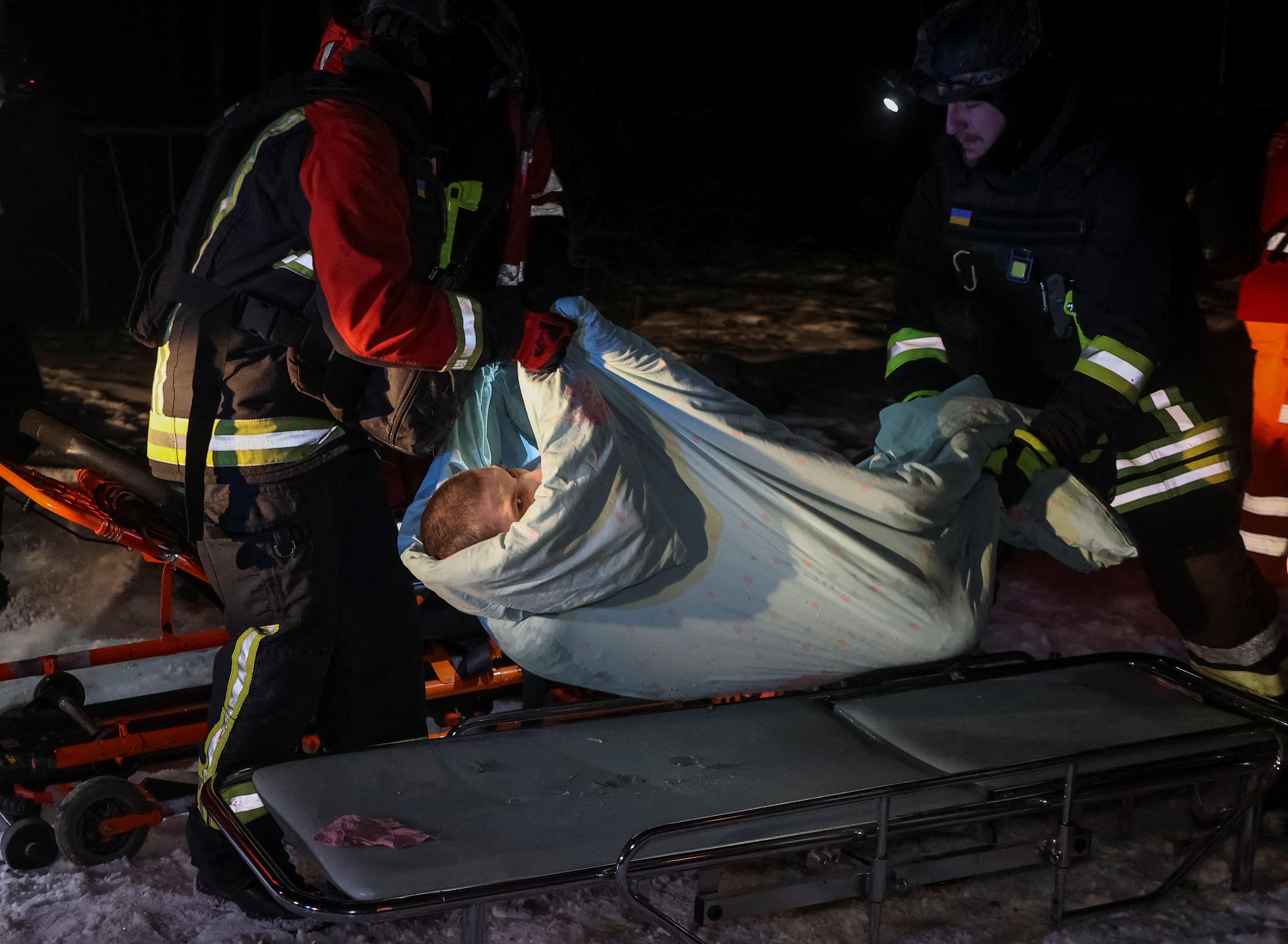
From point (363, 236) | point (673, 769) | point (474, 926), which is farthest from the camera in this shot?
point (673, 769)

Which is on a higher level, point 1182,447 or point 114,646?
point 1182,447

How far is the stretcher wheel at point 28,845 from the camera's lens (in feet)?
8.09

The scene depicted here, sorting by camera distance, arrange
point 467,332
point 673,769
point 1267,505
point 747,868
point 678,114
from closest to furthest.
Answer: point 467,332, point 673,769, point 747,868, point 1267,505, point 678,114

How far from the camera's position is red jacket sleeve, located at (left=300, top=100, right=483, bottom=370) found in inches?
79.2

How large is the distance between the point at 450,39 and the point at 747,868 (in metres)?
1.90

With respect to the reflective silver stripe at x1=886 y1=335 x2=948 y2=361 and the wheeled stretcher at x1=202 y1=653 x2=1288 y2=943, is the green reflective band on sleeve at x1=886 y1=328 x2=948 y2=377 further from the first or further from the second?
the wheeled stretcher at x1=202 y1=653 x2=1288 y2=943

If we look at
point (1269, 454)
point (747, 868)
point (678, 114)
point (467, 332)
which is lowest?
point (747, 868)

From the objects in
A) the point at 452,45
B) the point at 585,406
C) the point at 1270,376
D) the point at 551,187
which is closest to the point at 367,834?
the point at 585,406

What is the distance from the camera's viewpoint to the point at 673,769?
2.27 metres

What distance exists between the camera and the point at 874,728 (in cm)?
246

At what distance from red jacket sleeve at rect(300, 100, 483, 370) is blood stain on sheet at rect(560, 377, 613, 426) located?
293mm

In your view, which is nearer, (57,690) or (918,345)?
(57,690)

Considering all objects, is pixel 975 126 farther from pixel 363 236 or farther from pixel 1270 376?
pixel 1270 376

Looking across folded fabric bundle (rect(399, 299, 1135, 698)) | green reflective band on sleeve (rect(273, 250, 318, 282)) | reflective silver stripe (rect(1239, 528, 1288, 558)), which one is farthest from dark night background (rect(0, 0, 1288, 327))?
green reflective band on sleeve (rect(273, 250, 318, 282))
